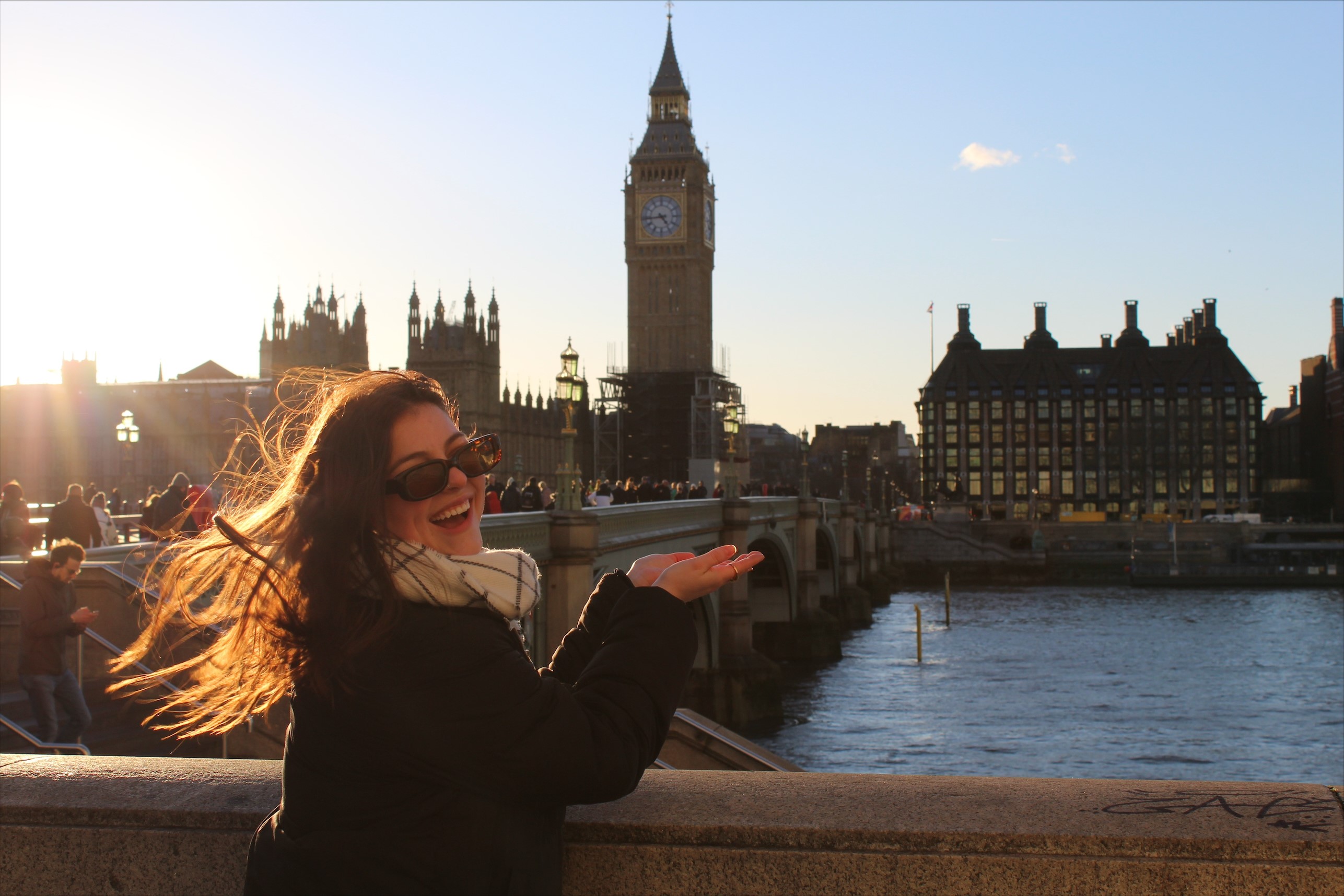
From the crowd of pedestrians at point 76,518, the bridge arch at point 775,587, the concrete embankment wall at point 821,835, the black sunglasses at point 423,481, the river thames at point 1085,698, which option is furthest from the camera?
the bridge arch at point 775,587

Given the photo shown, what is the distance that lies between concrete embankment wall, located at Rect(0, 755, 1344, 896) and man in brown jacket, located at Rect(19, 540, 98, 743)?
19.7 feet

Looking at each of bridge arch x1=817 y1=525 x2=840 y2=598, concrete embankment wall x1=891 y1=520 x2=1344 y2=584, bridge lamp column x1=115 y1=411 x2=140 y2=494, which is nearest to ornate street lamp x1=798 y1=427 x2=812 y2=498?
bridge arch x1=817 y1=525 x2=840 y2=598

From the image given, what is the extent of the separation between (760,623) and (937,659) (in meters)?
5.28

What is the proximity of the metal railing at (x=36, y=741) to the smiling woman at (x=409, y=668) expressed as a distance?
569 centimetres

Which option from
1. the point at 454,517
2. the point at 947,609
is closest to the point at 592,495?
the point at 454,517

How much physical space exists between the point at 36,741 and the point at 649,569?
660cm

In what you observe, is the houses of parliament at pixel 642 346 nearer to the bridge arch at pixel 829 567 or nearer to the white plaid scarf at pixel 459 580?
the bridge arch at pixel 829 567

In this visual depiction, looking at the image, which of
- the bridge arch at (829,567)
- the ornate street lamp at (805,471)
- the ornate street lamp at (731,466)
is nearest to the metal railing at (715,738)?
the ornate street lamp at (731,466)

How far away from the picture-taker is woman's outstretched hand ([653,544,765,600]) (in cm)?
221

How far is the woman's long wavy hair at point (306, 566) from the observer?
1998 mm

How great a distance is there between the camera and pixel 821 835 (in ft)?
7.66

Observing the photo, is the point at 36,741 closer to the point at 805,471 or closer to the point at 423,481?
the point at 423,481

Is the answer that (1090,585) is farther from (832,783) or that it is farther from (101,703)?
(832,783)

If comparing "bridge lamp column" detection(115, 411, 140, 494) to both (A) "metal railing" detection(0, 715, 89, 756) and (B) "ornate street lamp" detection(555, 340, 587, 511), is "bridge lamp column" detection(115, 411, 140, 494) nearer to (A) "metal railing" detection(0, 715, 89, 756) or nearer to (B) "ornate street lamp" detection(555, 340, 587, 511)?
(B) "ornate street lamp" detection(555, 340, 587, 511)
